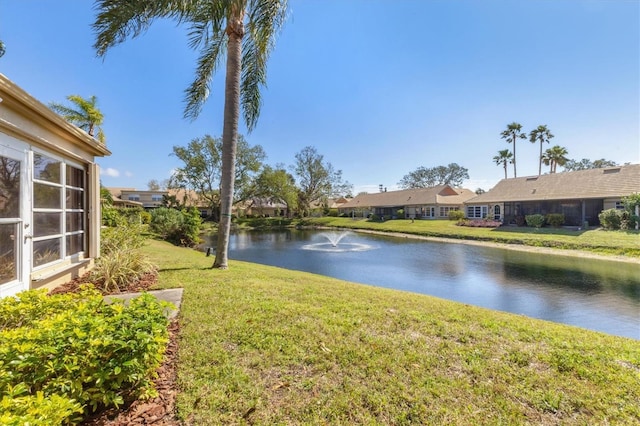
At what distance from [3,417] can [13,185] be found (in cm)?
444

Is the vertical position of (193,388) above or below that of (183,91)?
below

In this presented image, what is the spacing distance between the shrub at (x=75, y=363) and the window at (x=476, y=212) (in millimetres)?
37158

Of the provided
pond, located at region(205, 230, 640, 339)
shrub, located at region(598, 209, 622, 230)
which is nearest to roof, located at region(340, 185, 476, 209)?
shrub, located at region(598, 209, 622, 230)

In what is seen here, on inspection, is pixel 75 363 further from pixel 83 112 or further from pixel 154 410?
pixel 83 112

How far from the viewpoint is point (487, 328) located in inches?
177

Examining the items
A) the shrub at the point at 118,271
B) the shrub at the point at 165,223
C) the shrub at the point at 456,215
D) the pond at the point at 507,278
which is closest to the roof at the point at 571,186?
the shrub at the point at 456,215

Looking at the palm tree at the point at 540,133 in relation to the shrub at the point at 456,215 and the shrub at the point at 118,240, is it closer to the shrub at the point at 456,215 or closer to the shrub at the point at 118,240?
the shrub at the point at 456,215

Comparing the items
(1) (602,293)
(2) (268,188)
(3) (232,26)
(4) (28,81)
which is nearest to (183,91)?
(3) (232,26)

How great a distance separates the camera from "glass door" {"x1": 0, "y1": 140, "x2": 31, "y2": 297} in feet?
13.9

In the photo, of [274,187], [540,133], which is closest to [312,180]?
[274,187]

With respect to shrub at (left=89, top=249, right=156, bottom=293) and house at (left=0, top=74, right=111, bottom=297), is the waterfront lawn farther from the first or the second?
house at (left=0, top=74, right=111, bottom=297)

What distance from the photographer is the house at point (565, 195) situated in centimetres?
2352

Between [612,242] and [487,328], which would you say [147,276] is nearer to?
[487,328]

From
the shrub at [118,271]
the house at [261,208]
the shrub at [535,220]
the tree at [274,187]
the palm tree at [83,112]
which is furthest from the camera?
the house at [261,208]
